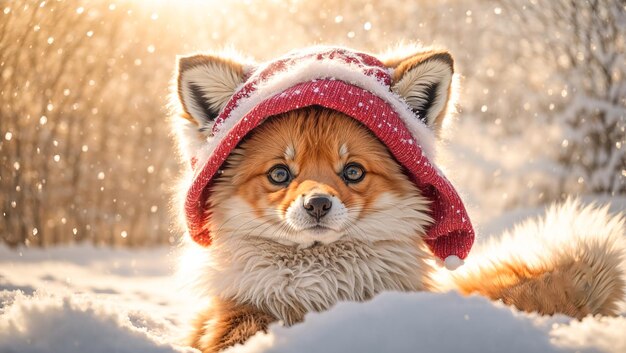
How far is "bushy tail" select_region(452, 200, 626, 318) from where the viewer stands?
7.78 ft

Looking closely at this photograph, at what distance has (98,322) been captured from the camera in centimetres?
169

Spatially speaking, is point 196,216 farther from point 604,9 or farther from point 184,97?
point 604,9

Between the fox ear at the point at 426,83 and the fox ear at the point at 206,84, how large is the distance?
0.64 metres

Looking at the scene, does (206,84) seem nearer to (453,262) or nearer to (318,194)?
(318,194)

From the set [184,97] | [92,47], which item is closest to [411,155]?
[184,97]

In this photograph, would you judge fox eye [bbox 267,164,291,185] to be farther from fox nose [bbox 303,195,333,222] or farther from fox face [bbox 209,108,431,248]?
fox nose [bbox 303,195,333,222]

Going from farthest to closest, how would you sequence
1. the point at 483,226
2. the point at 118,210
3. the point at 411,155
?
the point at 118,210 < the point at 483,226 < the point at 411,155

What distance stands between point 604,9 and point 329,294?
332 centimetres

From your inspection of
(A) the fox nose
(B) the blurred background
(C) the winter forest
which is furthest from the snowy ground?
(B) the blurred background

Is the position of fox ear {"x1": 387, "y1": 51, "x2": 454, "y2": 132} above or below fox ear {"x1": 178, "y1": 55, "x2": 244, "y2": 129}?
→ above

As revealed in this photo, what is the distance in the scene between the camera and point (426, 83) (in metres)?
2.31

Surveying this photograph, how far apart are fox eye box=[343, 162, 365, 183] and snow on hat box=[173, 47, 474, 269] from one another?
14 centimetres

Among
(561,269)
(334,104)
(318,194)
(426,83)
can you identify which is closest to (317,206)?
(318,194)

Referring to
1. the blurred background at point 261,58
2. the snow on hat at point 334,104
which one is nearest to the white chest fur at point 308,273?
the snow on hat at point 334,104
